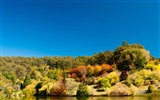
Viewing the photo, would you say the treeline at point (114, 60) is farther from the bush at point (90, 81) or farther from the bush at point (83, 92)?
the bush at point (83, 92)

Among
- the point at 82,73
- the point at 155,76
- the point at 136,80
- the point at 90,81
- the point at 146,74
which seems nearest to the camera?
the point at 136,80

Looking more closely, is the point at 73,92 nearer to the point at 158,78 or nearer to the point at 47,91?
the point at 47,91

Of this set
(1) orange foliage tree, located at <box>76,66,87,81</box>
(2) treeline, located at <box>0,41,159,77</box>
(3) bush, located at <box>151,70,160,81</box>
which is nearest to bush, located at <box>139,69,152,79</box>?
(3) bush, located at <box>151,70,160,81</box>

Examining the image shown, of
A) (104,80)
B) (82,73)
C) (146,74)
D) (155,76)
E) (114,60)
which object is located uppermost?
(114,60)

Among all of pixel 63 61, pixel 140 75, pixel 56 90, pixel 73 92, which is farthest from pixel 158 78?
pixel 63 61

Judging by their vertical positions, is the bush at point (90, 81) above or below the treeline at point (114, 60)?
below

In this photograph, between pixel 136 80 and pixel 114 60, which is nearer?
pixel 136 80

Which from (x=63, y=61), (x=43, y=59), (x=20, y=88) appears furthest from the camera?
(x=43, y=59)

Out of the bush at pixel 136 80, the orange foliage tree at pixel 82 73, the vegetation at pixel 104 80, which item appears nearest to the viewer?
the vegetation at pixel 104 80

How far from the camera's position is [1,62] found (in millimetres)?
64562

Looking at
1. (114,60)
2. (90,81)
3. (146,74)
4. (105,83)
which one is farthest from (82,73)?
(146,74)

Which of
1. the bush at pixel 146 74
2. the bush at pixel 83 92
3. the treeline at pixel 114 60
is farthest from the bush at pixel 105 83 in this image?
the treeline at pixel 114 60

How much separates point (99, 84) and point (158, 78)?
8.10 metres

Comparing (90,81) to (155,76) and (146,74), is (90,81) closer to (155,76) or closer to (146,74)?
(146,74)
